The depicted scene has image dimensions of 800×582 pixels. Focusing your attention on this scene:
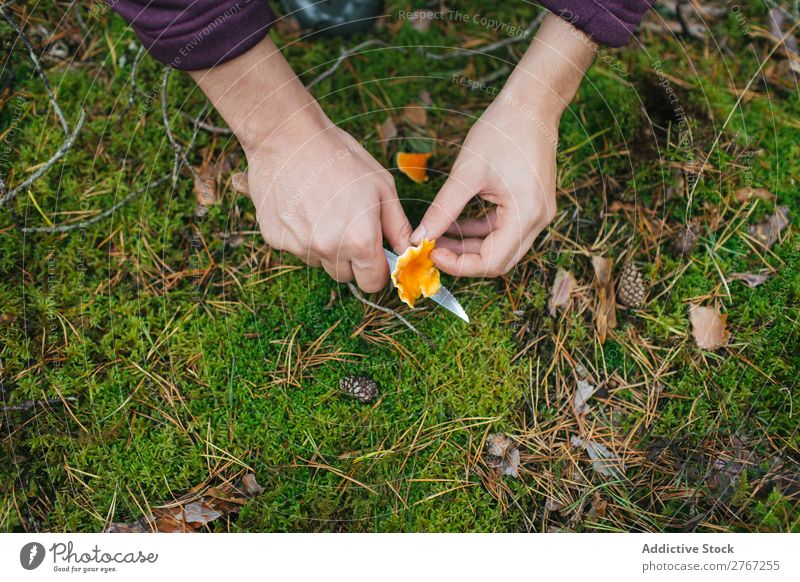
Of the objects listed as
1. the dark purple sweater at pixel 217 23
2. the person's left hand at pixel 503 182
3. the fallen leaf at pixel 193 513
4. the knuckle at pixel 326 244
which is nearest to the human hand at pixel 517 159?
the person's left hand at pixel 503 182

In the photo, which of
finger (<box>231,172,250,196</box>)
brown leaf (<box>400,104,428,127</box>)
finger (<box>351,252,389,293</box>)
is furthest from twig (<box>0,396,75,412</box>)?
brown leaf (<box>400,104,428,127</box>)

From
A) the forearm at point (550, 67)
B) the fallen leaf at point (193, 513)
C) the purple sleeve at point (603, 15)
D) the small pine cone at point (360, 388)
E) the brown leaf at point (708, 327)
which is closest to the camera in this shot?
the purple sleeve at point (603, 15)

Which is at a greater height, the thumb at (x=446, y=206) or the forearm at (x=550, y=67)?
the forearm at (x=550, y=67)

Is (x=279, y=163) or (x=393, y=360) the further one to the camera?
(x=393, y=360)

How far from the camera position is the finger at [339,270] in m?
2.75

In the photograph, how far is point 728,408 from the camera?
2.97 meters

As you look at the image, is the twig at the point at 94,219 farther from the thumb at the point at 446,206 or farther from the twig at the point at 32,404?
the thumb at the point at 446,206

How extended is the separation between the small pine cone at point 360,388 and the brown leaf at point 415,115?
167cm

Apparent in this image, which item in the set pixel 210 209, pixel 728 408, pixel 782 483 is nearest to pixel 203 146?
pixel 210 209

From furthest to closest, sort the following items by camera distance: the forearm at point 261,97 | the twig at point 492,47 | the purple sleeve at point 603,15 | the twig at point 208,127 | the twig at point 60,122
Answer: the twig at point 492,47 < the twig at point 208,127 < the twig at point 60,122 < the forearm at point 261,97 < the purple sleeve at point 603,15

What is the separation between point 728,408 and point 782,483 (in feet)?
1.46

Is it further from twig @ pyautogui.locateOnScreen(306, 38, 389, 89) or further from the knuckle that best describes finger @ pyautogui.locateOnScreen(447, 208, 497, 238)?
twig @ pyautogui.locateOnScreen(306, 38, 389, 89)

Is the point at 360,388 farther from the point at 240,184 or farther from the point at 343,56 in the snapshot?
the point at 343,56
